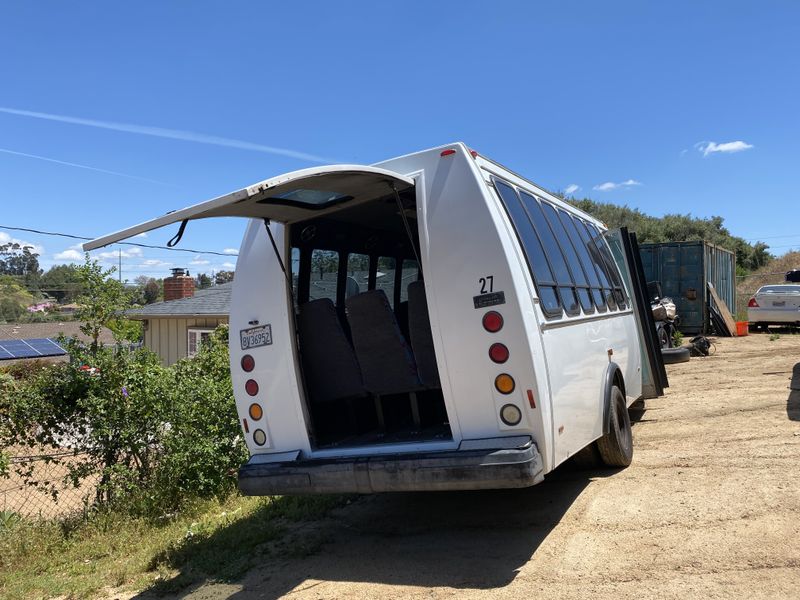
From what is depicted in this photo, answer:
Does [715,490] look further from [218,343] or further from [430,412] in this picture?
[218,343]

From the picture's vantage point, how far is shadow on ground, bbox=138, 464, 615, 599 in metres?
4.59

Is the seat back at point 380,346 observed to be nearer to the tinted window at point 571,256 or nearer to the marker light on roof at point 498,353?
the marker light on roof at point 498,353

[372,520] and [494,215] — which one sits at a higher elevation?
[494,215]

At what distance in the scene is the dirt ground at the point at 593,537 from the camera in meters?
4.17

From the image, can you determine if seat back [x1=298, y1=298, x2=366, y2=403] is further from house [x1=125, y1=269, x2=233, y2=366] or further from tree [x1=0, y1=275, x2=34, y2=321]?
tree [x1=0, y1=275, x2=34, y2=321]

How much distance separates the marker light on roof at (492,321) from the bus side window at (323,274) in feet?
5.98

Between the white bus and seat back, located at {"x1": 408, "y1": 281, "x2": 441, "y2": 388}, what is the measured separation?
0.04 feet

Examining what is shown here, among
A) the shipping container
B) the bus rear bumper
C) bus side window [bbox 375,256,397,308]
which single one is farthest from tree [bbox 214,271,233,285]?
the bus rear bumper

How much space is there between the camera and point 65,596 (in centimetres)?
491

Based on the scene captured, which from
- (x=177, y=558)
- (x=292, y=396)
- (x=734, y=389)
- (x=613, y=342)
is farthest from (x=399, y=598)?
(x=734, y=389)

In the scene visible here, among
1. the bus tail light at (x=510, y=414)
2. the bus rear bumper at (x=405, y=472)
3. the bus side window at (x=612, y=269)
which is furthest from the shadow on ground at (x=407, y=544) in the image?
the bus side window at (x=612, y=269)

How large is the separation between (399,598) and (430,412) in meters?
1.85

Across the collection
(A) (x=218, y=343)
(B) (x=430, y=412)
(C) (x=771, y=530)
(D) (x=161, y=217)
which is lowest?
(C) (x=771, y=530)

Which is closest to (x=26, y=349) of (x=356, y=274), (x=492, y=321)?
(x=356, y=274)
